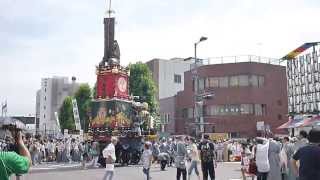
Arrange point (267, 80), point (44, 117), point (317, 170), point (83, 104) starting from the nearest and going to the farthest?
1. point (317, 170)
2. point (267, 80)
3. point (83, 104)
4. point (44, 117)

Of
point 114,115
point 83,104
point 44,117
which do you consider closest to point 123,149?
point 114,115

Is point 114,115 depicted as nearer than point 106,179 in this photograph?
No

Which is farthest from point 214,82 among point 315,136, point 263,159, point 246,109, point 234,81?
point 315,136

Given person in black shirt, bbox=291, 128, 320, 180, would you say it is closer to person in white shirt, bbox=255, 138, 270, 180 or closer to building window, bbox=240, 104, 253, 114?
person in white shirt, bbox=255, 138, 270, 180

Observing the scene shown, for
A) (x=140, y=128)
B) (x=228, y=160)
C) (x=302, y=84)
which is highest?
(x=302, y=84)

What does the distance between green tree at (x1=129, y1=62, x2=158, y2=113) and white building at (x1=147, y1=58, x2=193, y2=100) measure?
17.6 metres

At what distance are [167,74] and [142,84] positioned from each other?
2155 centimetres

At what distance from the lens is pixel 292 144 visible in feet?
50.2

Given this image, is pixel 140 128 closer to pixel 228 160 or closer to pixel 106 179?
pixel 228 160

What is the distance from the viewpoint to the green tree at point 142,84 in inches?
2326

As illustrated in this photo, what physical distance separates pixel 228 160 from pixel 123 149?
34.8ft

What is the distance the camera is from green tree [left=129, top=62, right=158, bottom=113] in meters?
59.1

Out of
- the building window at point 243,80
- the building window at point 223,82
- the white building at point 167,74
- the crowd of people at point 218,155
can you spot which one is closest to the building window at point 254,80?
the building window at point 243,80

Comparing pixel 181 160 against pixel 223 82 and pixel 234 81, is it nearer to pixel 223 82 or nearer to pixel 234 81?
pixel 234 81
